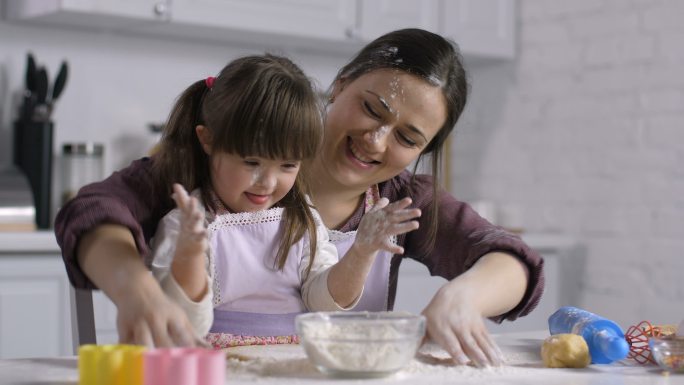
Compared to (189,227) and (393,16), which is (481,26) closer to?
(393,16)

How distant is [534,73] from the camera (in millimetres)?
3488

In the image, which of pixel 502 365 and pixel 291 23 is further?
pixel 291 23

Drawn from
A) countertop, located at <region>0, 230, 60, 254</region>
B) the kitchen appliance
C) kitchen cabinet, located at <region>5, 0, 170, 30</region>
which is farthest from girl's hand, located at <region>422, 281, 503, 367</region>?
kitchen cabinet, located at <region>5, 0, 170, 30</region>

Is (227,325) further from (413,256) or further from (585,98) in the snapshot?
(585,98)

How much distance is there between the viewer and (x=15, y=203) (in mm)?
2535

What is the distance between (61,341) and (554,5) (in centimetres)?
201

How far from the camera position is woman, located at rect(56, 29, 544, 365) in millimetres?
1195

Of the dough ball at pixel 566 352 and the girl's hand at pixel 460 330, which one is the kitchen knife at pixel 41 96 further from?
the dough ball at pixel 566 352

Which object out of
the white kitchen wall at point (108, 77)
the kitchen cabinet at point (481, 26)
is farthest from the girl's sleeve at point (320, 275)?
the kitchen cabinet at point (481, 26)

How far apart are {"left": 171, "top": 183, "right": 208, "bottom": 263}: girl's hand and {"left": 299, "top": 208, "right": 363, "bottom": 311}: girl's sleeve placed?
1.07 feet

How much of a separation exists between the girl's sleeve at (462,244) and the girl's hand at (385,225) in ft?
0.90

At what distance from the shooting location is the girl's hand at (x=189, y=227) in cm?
97

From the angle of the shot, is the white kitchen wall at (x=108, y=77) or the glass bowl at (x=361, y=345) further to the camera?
the white kitchen wall at (x=108, y=77)

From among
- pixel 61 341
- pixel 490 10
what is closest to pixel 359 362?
pixel 61 341
